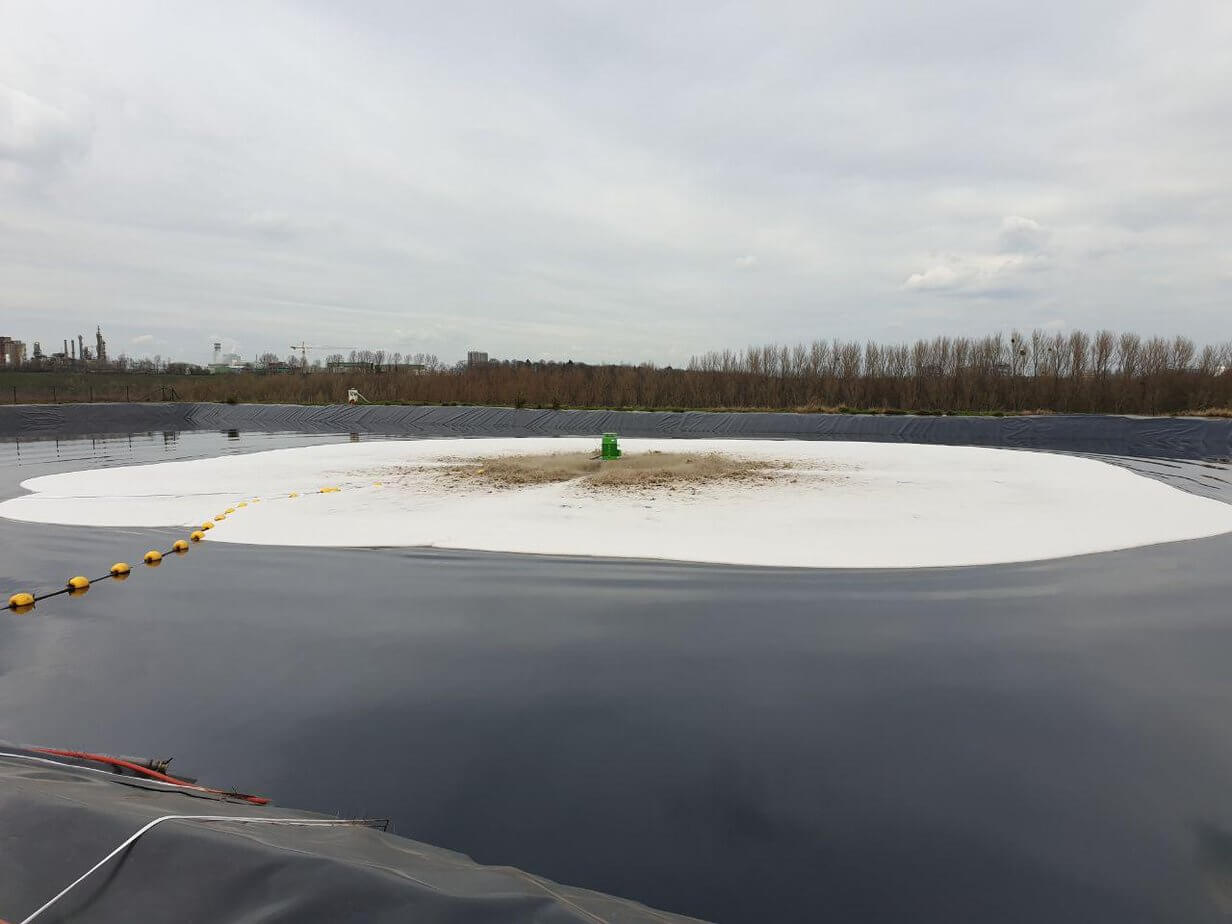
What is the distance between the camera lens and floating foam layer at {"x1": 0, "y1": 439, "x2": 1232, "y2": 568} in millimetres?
4074

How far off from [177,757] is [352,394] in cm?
1739

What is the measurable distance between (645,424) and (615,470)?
26.1ft

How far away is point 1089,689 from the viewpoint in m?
2.20

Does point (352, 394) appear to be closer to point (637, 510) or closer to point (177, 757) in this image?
point (637, 510)

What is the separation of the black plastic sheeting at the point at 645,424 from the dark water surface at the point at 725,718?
33.1 feet

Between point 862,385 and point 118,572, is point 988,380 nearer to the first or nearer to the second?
point 862,385

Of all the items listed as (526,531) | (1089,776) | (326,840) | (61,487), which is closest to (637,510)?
(526,531)

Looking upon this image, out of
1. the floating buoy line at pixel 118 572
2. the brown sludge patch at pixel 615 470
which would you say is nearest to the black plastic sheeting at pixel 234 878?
the floating buoy line at pixel 118 572

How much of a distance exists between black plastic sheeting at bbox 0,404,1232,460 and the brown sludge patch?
5.69 meters

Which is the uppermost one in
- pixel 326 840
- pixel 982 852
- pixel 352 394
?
pixel 352 394

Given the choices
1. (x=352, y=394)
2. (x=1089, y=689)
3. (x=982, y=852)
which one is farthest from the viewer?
(x=352, y=394)

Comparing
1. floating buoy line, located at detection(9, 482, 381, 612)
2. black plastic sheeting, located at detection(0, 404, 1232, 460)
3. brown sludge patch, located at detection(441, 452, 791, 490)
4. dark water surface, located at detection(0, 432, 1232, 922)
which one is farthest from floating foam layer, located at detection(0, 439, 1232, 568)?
black plastic sheeting, located at detection(0, 404, 1232, 460)

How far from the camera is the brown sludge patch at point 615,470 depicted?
259 inches

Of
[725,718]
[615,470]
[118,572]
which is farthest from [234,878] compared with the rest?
[615,470]
